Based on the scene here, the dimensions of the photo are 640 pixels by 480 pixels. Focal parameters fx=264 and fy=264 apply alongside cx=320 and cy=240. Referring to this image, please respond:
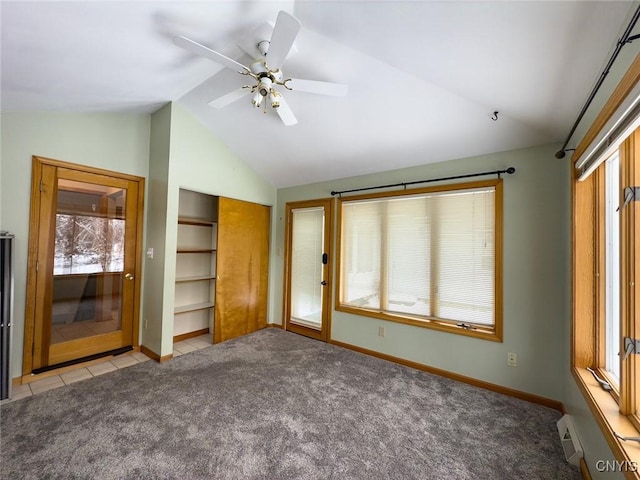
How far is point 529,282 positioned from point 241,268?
3484 millimetres

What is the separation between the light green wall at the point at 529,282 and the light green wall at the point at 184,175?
2929 mm

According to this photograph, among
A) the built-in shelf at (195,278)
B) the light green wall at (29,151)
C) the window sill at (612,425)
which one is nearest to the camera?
the window sill at (612,425)

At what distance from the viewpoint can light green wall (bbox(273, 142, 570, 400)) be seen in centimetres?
230

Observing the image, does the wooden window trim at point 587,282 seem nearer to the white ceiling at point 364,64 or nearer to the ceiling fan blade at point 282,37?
the white ceiling at point 364,64

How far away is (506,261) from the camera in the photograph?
253 centimetres

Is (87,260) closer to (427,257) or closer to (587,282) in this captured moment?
(427,257)

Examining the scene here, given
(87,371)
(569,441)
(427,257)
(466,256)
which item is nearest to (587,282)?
(466,256)

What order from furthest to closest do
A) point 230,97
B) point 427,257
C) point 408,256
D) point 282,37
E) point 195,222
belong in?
point 195,222 < point 408,256 < point 427,257 < point 230,97 < point 282,37

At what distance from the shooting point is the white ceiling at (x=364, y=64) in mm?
1408

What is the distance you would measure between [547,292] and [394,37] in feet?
7.99

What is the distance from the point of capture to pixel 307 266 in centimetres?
413

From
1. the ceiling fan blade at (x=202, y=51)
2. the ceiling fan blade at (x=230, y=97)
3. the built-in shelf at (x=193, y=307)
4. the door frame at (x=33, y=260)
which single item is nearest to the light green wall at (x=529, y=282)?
the ceiling fan blade at (x=230, y=97)

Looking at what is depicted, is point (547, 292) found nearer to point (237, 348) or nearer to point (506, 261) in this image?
point (506, 261)

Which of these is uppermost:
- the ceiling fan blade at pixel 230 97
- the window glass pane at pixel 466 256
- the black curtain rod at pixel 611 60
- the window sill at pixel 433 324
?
the ceiling fan blade at pixel 230 97
